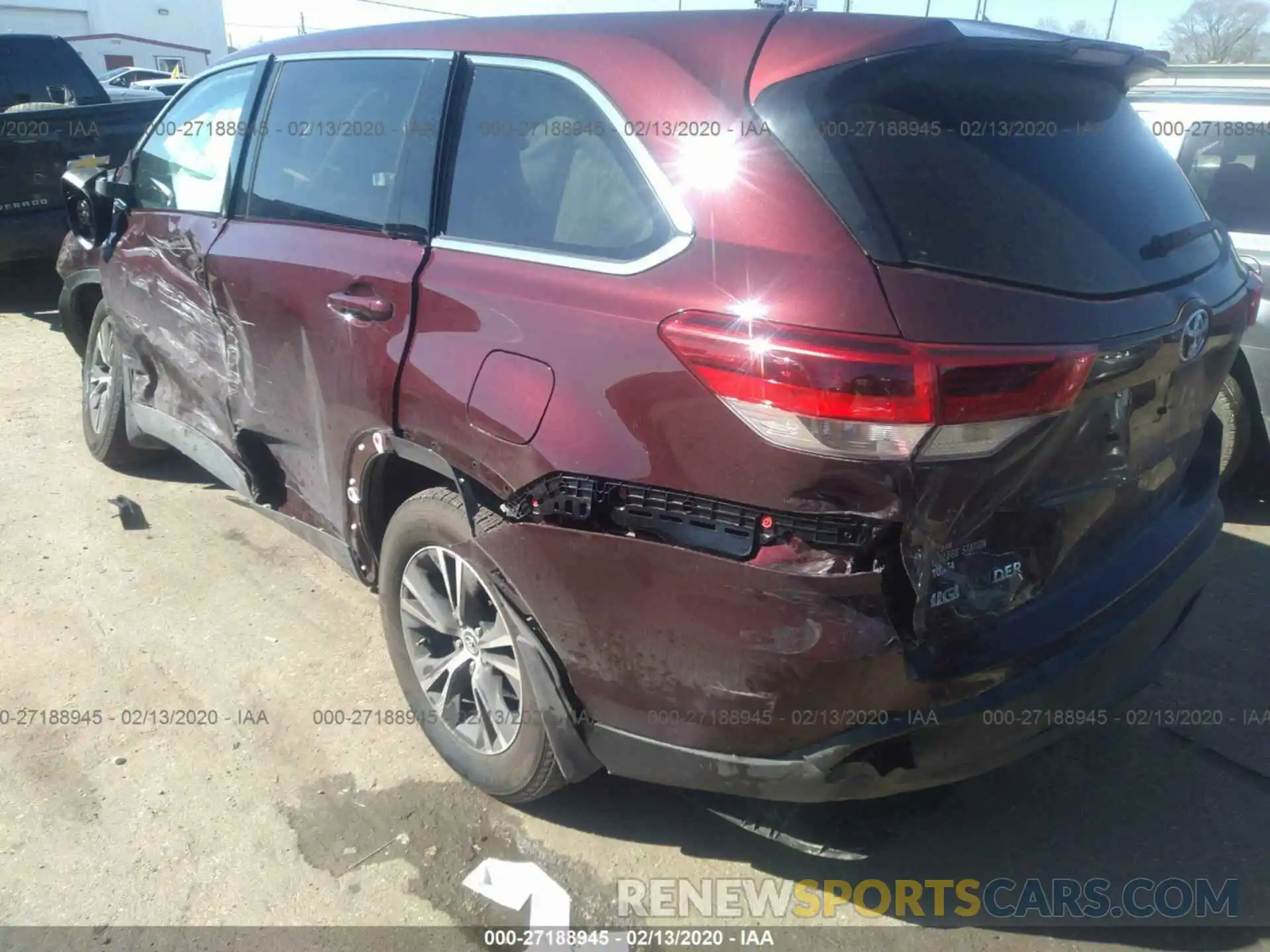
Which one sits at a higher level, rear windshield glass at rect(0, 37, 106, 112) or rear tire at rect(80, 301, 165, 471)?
rear windshield glass at rect(0, 37, 106, 112)

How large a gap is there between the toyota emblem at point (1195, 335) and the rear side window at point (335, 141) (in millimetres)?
2034

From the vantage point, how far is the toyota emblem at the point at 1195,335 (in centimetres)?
229

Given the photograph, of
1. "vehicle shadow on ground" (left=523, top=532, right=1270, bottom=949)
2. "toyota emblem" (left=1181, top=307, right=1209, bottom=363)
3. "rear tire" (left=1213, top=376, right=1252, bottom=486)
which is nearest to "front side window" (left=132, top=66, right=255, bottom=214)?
"vehicle shadow on ground" (left=523, top=532, right=1270, bottom=949)

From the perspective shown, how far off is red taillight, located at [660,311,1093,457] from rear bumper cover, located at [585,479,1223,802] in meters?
0.58

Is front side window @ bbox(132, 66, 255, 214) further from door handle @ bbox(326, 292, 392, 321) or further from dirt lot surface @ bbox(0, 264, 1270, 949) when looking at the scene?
dirt lot surface @ bbox(0, 264, 1270, 949)

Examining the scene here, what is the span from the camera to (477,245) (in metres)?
2.55

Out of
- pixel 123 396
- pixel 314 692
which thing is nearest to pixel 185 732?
pixel 314 692

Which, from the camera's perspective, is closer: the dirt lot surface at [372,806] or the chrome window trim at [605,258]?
the chrome window trim at [605,258]

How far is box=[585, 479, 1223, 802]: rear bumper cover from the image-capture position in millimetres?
2078

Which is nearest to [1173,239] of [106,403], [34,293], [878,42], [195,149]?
[878,42]

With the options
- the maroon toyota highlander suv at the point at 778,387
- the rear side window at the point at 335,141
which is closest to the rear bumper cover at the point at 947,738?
the maroon toyota highlander suv at the point at 778,387

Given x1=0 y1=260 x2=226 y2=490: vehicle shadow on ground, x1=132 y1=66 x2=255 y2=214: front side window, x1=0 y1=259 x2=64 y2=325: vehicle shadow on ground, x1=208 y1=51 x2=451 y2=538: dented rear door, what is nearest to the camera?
x1=208 y1=51 x2=451 y2=538: dented rear door

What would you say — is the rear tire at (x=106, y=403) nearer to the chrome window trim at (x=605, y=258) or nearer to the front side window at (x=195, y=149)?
the front side window at (x=195, y=149)

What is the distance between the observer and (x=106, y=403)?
4836 millimetres
